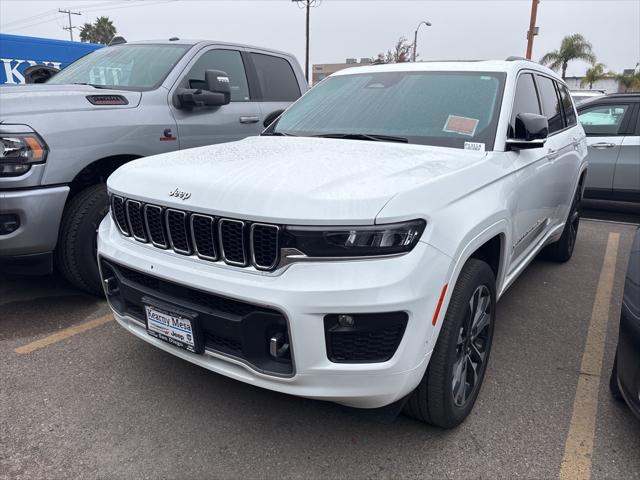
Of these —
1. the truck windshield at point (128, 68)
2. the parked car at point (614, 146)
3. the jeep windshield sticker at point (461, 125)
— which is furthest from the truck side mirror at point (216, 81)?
the parked car at point (614, 146)

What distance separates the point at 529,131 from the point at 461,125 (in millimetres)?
370

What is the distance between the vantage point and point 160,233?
7.68 feet

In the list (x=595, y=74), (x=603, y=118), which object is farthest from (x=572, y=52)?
(x=603, y=118)

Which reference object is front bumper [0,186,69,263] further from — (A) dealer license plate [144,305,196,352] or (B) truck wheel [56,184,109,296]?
(A) dealer license plate [144,305,196,352]

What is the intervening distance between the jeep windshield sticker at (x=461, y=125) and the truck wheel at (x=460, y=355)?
83 centimetres

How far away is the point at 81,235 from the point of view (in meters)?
3.56

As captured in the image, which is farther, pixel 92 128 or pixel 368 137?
pixel 92 128

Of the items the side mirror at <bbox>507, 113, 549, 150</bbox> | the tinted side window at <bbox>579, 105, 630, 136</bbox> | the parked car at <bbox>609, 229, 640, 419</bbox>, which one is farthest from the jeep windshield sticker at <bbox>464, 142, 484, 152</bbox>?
the tinted side window at <bbox>579, 105, 630, 136</bbox>

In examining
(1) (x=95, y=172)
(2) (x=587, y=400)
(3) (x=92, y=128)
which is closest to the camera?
(2) (x=587, y=400)

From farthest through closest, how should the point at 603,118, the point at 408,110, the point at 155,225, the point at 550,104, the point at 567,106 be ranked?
the point at 603,118
the point at 567,106
the point at 550,104
the point at 408,110
the point at 155,225

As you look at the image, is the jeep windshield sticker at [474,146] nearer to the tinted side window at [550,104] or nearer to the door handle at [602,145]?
the tinted side window at [550,104]

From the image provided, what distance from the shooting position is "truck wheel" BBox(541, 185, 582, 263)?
4902 mm

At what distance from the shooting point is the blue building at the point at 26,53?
30.3 feet

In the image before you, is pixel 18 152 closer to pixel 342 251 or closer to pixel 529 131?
pixel 342 251
